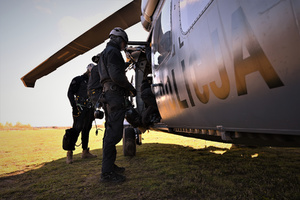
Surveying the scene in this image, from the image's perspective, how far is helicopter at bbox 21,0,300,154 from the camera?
729 mm

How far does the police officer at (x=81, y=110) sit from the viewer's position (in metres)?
3.92

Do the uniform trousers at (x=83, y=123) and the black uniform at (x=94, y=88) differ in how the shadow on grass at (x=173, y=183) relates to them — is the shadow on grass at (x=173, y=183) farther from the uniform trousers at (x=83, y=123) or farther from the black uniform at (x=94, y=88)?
the black uniform at (x=94, y=88)

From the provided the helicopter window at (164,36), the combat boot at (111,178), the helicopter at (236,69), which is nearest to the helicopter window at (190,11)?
the helicopter at (236,69)

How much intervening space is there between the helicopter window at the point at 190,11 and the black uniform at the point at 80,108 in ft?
10.3

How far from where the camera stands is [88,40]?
4480mm

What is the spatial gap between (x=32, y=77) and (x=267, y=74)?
5.87 m

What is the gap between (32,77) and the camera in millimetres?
5059

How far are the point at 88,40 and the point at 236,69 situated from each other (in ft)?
14.2

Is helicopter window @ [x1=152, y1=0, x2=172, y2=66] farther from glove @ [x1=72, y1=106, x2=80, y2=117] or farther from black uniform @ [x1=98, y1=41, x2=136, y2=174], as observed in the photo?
glove @ [x1=72, y1=106, x2=80, y2=117]

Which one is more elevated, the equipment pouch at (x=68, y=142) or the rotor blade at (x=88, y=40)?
the rotor blade at (x=88, y=40)

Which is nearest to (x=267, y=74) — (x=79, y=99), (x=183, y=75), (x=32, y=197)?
(x=183, y=75)

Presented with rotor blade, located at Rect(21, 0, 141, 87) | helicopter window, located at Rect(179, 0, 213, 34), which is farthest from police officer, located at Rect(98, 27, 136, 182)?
rotor blade, located at Rect(21, 0, 141, 87)

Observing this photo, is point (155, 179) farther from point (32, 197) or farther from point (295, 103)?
point (295, 103)

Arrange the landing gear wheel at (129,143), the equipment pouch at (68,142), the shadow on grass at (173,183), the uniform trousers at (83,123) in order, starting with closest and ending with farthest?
1. the shadow on grass at (173,183)
2. the equipment pouch at (68,142)
3. the landing gear wheel at (129,143)
4. the uniform trousers at (83,123)
